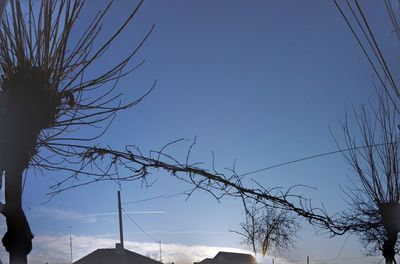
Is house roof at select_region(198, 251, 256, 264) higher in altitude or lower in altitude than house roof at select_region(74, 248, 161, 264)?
lower

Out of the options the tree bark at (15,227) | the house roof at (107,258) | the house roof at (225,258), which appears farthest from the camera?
the house roof at (107,258)

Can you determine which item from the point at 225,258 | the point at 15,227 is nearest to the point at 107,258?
the point at 225,258

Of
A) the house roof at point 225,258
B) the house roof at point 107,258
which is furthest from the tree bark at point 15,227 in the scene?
the house roof at point 107,258

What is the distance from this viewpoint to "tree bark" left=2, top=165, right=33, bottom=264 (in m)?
2.74

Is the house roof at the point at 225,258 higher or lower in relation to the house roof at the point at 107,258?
lower

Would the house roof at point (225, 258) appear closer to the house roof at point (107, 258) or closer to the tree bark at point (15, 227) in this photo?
the house roof at point (107, 258)

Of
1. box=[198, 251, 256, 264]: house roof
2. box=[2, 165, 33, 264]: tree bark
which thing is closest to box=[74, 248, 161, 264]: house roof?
box=[198, 251, 256, 264]: house roof

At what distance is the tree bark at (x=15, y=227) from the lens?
2.74m

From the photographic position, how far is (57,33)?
2.94 meters

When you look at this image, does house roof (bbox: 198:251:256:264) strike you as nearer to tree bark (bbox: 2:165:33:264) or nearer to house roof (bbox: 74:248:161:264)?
house roof (bbox: 74:248:161:264)

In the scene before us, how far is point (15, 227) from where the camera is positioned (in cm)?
276

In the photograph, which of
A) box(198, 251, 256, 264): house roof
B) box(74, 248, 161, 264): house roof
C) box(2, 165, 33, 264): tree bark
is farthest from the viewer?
box(74, 248, 161, 264): house roof

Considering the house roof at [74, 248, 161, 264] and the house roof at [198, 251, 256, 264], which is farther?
the house roof at [74, 248, 161, 264]

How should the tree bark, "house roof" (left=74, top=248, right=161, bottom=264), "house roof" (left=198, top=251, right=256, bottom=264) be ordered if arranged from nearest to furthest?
the tree bark, "house roof" (left=198, top=251, right=256, bottom=264), "house roof" (left=74, top=248, right=161, bottom=264)
